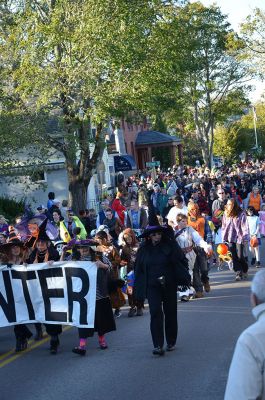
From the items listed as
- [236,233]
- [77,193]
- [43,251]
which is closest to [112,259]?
[43,251]

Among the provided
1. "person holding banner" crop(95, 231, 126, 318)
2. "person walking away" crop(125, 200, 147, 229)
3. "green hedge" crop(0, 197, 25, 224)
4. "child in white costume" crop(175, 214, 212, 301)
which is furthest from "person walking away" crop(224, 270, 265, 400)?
"green hedge" crop(0, 197, 25, 224)

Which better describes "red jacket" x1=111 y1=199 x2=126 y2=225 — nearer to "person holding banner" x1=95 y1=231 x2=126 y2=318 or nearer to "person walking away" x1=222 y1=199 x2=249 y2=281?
"person walking away" x1=222 y1=199 x2=249 y2=281

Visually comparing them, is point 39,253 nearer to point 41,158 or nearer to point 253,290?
point 253,290

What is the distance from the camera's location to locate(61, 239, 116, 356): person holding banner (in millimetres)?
11837

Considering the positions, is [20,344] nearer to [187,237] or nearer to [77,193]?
[187,237]

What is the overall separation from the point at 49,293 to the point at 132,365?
2225mm

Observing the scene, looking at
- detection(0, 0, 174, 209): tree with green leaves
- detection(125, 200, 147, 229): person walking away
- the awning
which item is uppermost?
detection(0, 0, 174, 209): tree with green leaves

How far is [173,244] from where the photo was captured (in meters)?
11.4

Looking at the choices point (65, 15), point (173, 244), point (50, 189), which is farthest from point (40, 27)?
point (173, 244)

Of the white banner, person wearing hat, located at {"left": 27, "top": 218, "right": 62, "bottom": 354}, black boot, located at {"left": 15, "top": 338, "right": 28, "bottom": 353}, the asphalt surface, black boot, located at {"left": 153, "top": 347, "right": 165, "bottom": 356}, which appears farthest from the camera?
person wearing hat, located at {"left": 27, "top": 218, "right": 62, "bottom": 354}

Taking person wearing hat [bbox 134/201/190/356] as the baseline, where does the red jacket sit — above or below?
above

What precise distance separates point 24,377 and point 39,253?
2758 mm

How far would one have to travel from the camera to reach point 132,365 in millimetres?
10664

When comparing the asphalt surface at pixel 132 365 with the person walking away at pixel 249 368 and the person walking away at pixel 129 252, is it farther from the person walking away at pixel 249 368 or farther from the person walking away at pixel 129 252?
the person walking away at pixel 249 368
